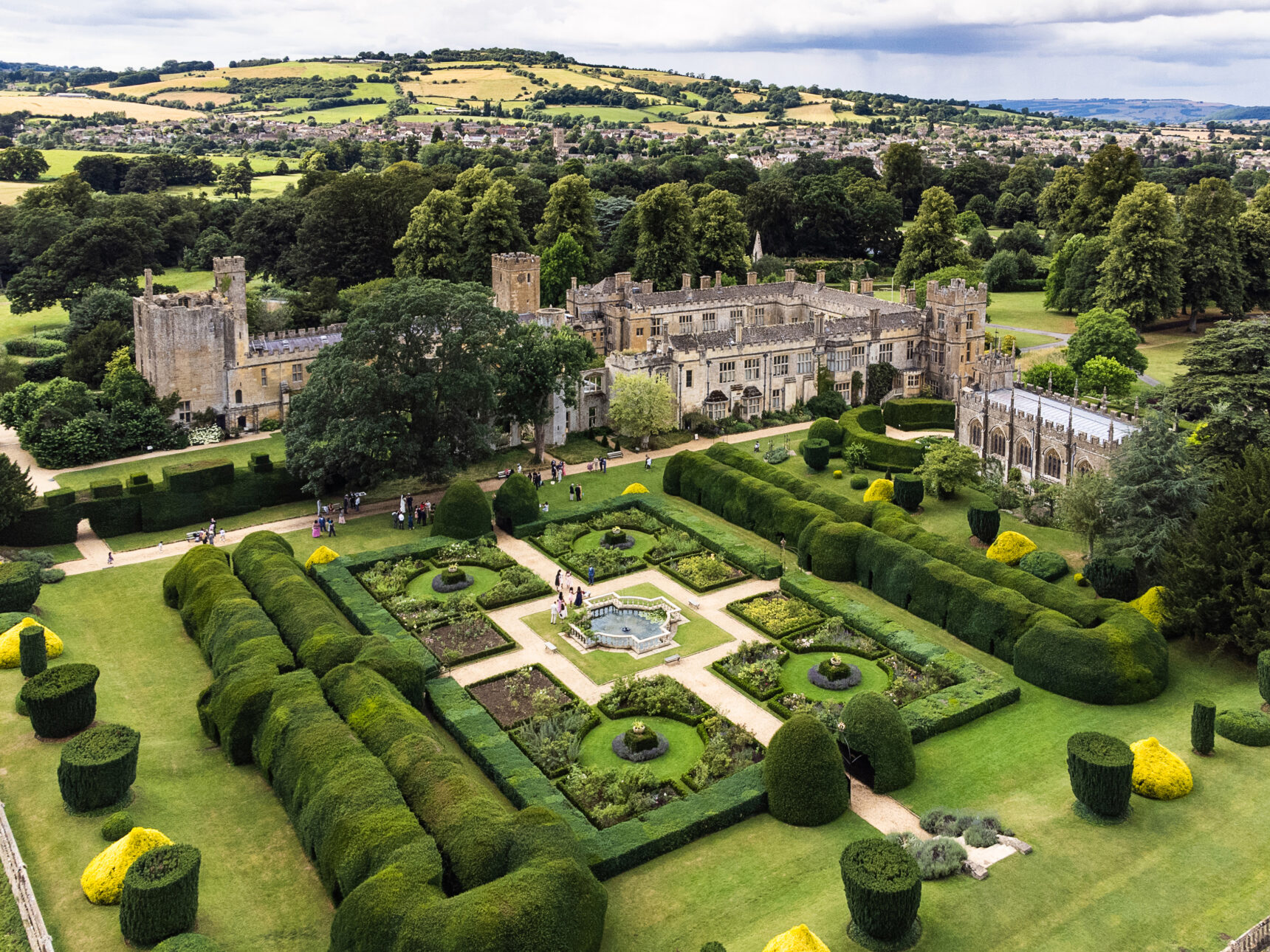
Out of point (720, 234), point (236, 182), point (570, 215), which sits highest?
point (236, 182)

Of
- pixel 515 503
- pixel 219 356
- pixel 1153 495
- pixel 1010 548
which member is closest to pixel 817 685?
pixel 1010 548

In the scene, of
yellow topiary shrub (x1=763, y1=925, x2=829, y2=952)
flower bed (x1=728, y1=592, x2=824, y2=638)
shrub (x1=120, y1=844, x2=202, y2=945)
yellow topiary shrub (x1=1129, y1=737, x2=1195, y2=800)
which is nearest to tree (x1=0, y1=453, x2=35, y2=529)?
shrub (x1=120, y1=844, x2=202, y2=945)

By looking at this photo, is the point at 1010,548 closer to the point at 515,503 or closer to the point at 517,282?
the point at 515,503

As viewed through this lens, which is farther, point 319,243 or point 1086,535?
point 319,243

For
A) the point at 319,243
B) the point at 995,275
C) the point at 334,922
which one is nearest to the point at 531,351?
the point at 334,922

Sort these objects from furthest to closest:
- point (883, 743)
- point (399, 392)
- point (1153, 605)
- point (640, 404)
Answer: point (640, 404) < point (399, 392) < point (1153, 605) < point (883, 743)

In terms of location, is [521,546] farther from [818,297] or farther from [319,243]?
[319,243]

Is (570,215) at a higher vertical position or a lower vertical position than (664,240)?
higher
